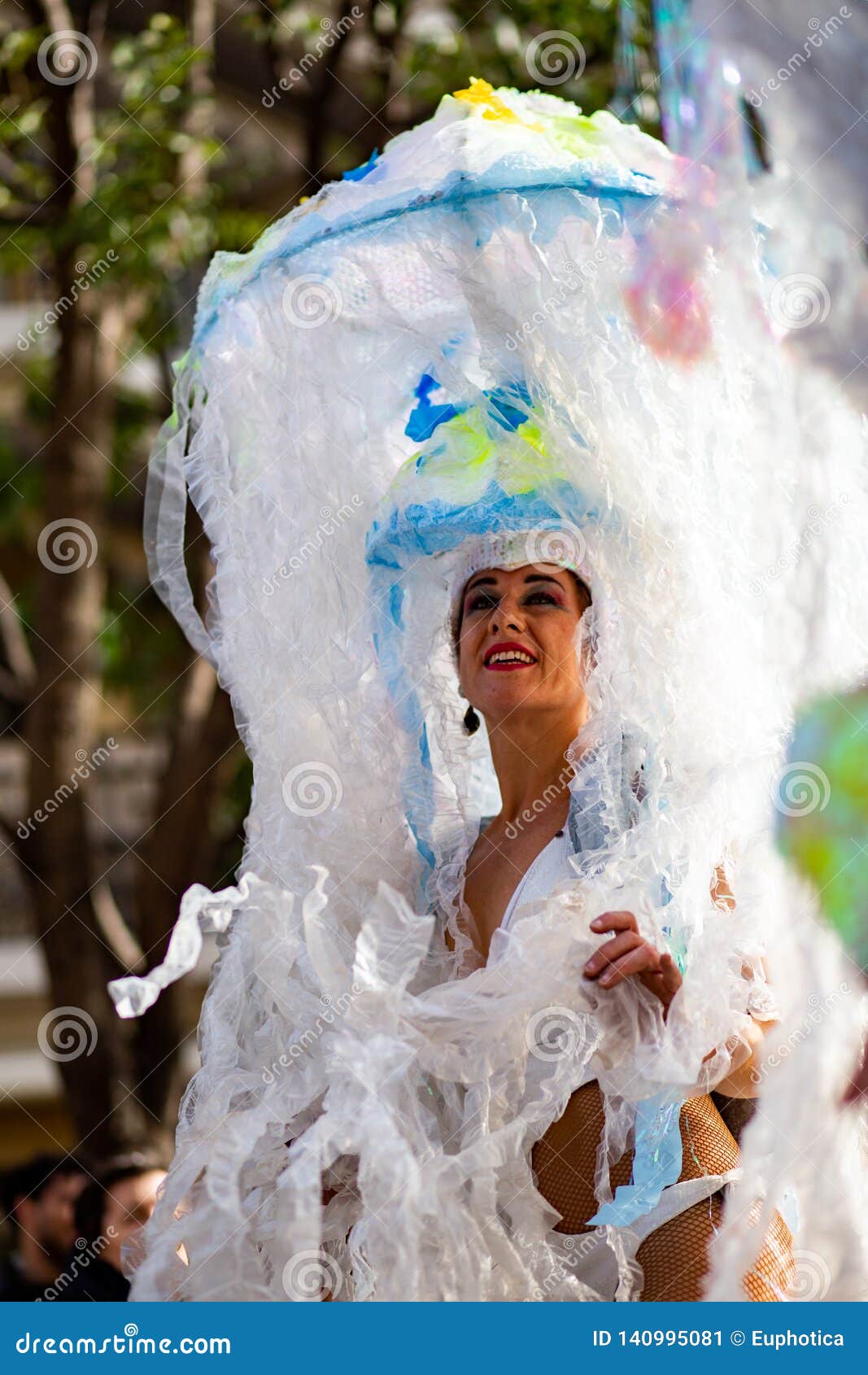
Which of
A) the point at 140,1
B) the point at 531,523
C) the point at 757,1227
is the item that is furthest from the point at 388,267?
the point at 140,1

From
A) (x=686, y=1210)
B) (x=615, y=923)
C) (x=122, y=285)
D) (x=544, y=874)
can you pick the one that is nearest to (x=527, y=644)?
(x=544, y=874)

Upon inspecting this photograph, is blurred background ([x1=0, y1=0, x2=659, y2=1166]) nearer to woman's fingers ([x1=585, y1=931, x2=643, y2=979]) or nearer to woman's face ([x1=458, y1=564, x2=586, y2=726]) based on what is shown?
woman's face ([x1=458, y1=564, x2=586, y2=726])

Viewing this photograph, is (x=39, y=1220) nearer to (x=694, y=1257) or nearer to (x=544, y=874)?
(x=544, y=874)

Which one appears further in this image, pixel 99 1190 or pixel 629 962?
pixel 99 1190

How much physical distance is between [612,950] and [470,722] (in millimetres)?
679

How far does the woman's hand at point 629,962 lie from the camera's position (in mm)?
1896

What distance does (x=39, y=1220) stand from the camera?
3.59 metres

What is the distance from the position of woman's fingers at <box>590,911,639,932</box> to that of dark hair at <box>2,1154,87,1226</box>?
2.03 m

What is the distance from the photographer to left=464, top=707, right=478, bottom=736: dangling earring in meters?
2.49

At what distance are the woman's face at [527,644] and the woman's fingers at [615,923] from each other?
0.45 meters

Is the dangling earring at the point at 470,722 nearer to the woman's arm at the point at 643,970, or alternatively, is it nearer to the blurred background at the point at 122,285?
the woman's arm at the point at 643,970

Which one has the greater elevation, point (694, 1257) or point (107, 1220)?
point (694, 1257)

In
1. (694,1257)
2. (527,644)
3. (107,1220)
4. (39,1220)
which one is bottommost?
(39,1220)

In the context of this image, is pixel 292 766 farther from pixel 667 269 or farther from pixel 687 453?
pixel 667 269
